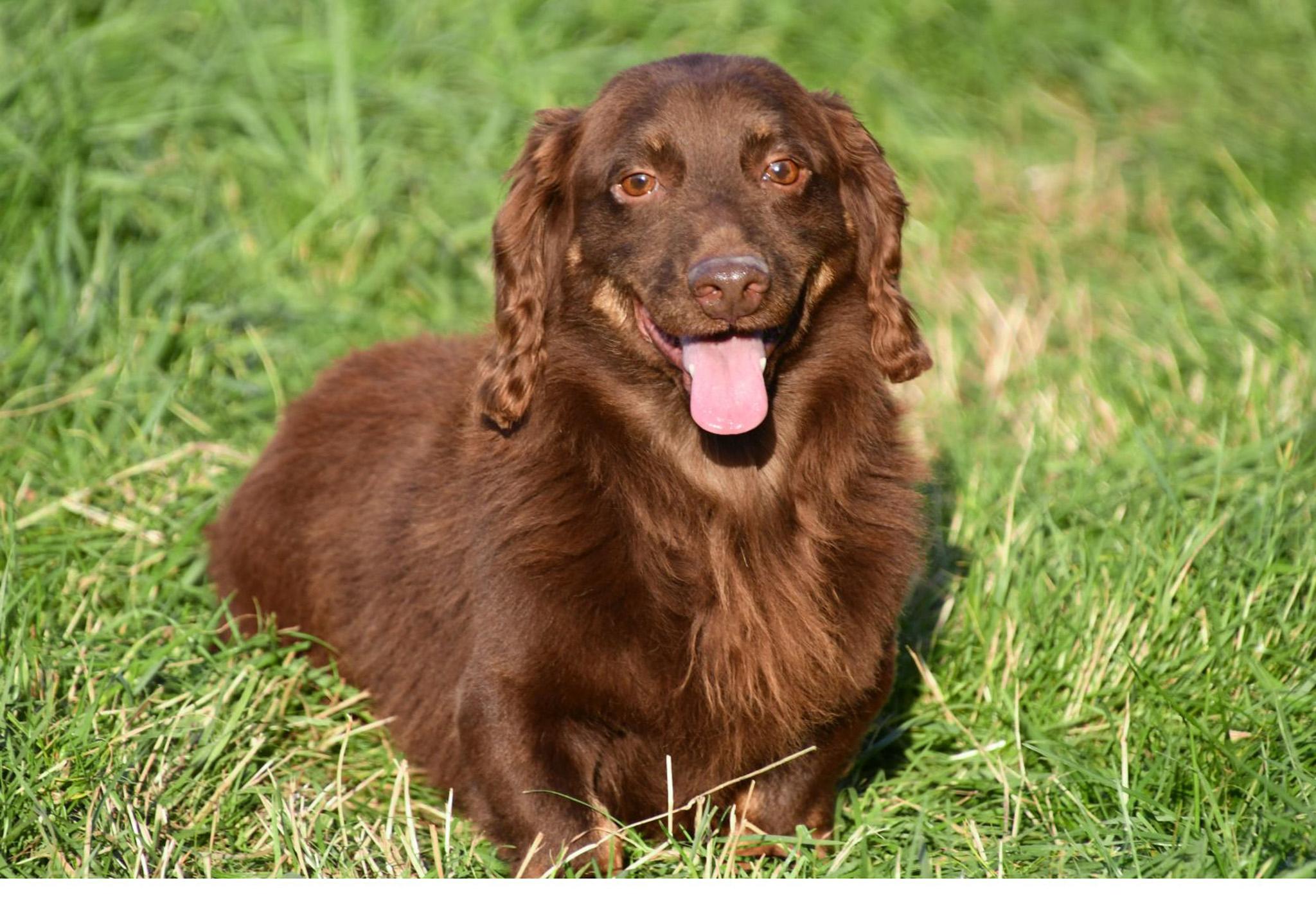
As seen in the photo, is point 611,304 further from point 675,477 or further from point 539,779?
point 539,779

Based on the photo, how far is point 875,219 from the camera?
157 inches

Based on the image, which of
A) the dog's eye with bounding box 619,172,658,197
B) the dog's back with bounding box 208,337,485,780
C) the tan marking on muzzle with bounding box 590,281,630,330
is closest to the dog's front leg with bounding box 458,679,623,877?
the dog's back with bounding box 208,337,485,780

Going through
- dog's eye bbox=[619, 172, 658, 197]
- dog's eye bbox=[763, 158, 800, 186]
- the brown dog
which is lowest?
the brown dog

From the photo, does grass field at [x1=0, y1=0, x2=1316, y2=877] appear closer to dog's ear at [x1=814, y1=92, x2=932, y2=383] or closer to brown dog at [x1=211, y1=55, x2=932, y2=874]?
brown dog at [x1=211, y1=55, x2=932, y2=874]

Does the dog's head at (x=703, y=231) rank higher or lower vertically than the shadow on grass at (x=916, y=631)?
higher

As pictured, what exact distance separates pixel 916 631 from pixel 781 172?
1586 mm

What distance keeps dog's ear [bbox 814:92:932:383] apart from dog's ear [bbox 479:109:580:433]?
662mm

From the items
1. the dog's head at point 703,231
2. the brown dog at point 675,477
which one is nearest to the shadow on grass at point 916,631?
the brown dog at point 675,477

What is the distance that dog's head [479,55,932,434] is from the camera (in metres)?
3.56

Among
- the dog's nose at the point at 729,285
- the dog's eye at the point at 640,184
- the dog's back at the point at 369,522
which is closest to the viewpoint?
the dog's nose at the point at 729,285

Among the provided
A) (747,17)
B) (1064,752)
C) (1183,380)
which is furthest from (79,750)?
(747,17)

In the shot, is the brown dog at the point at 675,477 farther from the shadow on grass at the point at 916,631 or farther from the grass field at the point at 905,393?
the shadow on grass at the point at 916,631

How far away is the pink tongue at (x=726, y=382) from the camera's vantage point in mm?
3580

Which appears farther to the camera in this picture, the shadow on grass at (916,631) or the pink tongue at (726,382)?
the shadow on grass at (916,631)
